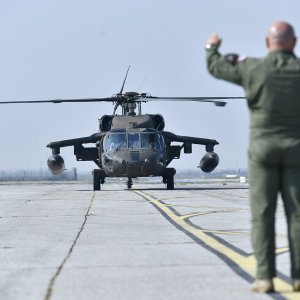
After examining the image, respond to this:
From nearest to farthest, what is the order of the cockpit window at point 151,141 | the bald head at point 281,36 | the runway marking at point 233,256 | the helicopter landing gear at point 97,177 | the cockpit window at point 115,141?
the bald head at point 281,36, the runway marking at point 233,256, the cockpit window at point 151,141, the cockpit window at point 115,141, the helicopter landing gear at point 97,177

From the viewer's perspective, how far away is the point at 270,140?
20.5 feet

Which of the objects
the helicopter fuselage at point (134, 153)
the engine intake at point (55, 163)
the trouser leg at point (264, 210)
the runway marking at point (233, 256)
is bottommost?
the engine intake at point (55, 163)

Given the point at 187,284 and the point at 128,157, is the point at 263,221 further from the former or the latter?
the point at 128,157

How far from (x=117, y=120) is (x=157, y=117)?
200 centimetres

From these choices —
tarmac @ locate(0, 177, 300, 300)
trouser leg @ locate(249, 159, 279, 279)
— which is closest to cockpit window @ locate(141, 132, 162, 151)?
tarmac @ locate(0, 177, 300, 300)

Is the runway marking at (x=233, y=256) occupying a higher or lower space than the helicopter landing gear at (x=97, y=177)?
higher

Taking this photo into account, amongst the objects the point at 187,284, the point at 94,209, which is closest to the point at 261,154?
the point at 187,284

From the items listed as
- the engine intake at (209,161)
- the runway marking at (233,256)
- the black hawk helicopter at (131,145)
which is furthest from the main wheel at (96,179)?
the runway marking at (233,256)

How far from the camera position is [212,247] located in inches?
371

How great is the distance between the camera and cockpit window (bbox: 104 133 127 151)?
32.8 metres

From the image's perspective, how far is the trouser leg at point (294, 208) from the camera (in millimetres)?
6293

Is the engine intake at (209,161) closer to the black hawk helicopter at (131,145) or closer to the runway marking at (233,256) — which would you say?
the black hawk helicopter at (131,145)

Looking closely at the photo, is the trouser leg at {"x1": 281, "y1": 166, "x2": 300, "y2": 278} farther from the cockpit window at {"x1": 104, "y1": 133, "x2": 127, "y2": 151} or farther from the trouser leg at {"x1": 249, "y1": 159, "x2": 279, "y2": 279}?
the cockpit window at {"x1": 104, "y1": 133, "x2": 127, "y2": 151}

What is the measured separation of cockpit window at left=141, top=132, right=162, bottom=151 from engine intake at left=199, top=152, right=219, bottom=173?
4.65m
